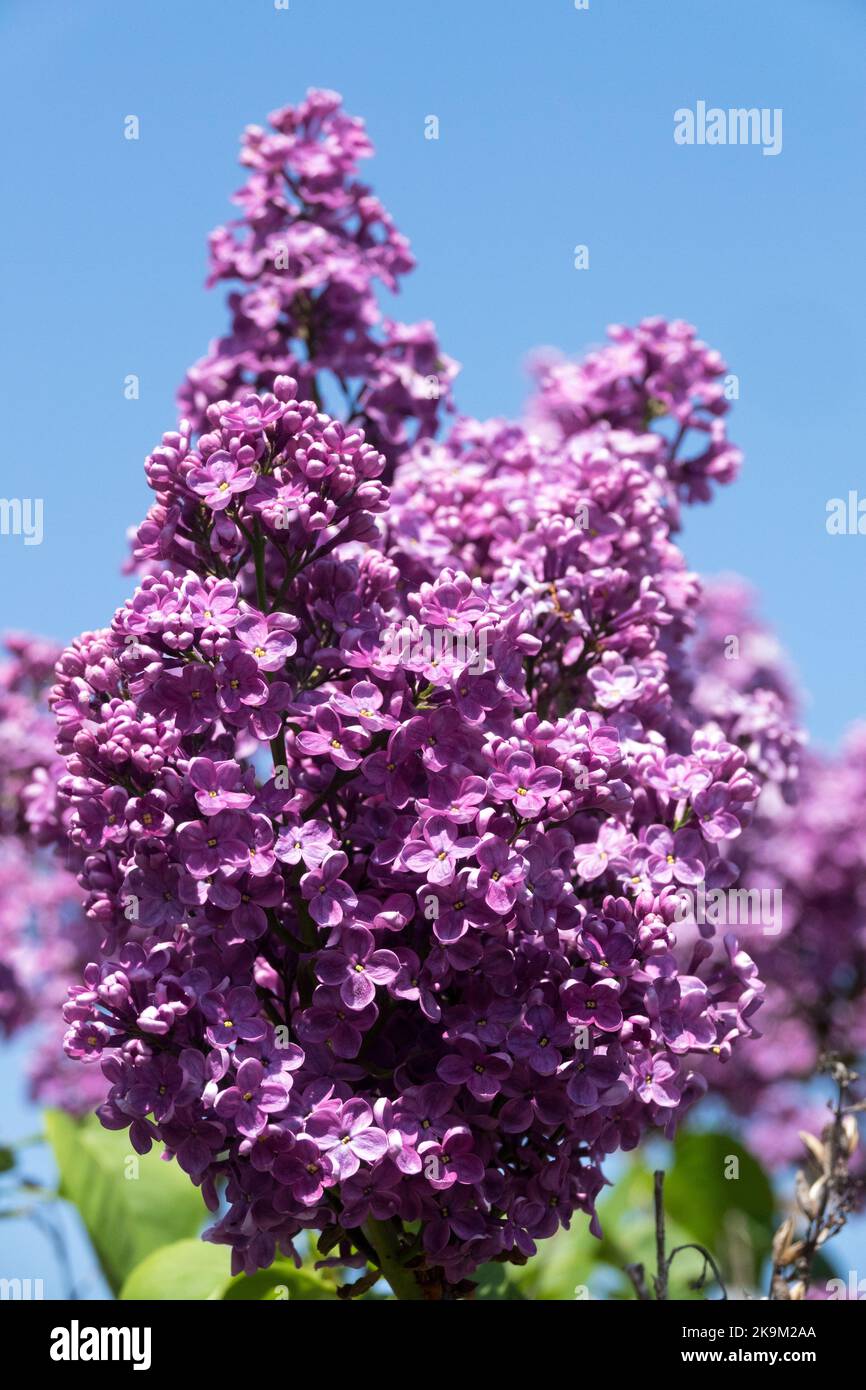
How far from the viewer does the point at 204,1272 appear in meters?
2.42

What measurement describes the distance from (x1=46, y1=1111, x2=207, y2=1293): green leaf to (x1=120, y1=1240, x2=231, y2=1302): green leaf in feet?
1.33

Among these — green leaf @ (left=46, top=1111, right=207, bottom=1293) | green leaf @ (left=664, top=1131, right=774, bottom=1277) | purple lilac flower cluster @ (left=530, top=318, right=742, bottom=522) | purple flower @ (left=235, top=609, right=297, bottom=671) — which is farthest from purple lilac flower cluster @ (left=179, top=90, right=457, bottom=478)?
green leaf @ (left=664, top=1131, right=774, bottom=1277)

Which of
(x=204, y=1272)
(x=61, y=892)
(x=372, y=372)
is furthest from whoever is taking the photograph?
(x=61, y=892)

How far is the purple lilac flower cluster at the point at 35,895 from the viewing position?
307 centimetres

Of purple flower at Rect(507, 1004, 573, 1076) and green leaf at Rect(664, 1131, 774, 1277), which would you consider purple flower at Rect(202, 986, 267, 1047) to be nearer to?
purple flower at Rect(507, 1004, 573, 1076)

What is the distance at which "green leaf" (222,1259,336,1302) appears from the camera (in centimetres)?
226

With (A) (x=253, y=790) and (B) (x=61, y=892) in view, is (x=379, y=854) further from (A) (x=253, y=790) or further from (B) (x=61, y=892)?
(B) (x=61, y=892)

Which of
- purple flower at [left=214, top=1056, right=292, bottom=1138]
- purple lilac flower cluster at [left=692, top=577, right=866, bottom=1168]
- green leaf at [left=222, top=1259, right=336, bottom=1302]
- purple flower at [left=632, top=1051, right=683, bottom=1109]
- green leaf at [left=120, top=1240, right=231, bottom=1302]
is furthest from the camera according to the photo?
purple lilac flower cluster at [left=692, top=577, right=866, bottom=1168]

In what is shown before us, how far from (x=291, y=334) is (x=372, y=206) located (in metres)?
0.33

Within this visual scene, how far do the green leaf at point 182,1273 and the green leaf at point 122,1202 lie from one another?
0.40 metres

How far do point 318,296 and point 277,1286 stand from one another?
5.62 ft

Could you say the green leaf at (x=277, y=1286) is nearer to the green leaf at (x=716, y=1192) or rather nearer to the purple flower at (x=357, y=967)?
the purple flower at (x=357, y=967)
